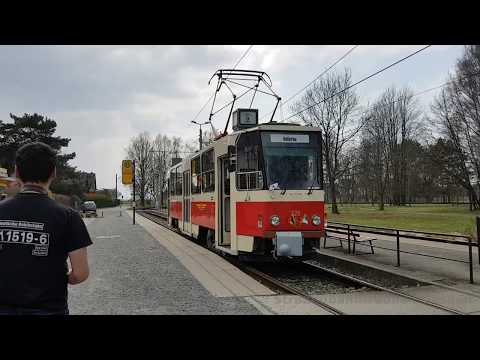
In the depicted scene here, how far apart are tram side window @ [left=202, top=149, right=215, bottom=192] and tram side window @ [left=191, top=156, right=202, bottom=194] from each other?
65 centimetres

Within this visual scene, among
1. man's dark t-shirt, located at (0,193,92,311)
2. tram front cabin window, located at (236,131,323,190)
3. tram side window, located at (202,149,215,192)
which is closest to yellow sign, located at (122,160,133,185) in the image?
tram side window, located at (202,149,215,192)

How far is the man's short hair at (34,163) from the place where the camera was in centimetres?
264

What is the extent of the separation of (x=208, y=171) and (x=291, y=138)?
3.83 meters

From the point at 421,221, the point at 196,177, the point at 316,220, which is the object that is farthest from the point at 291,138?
the point at 421,221

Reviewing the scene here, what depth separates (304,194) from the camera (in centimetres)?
1140

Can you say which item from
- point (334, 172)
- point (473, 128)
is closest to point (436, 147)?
point (473, 128)

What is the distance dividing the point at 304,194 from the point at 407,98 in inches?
1955

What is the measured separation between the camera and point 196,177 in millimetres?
16547

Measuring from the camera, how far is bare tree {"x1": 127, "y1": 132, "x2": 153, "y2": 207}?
241ft

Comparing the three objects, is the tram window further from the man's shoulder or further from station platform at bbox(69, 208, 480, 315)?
the man's shoulder

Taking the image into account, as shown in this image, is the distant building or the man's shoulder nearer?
the man's shoulder

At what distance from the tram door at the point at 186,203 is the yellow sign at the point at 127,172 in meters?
14.2

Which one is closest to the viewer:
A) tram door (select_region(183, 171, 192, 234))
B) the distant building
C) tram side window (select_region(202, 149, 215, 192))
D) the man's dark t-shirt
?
the man's dark t-shirt

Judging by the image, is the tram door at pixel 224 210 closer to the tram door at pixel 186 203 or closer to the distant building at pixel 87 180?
the tram door at pixel 186 203
